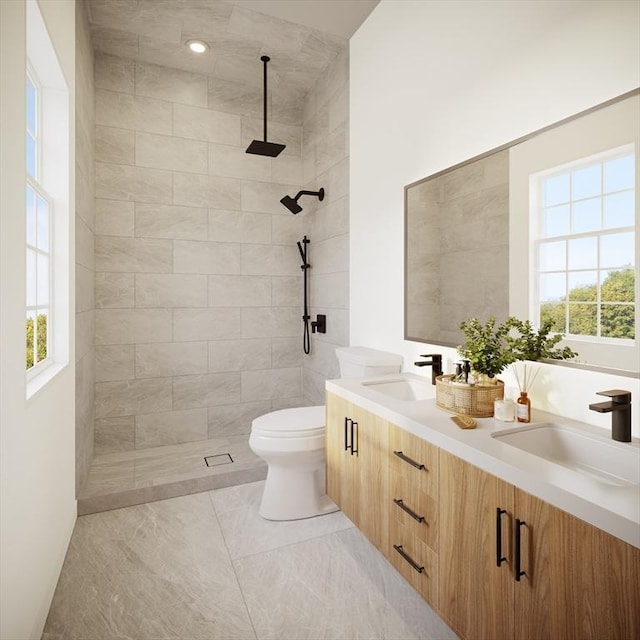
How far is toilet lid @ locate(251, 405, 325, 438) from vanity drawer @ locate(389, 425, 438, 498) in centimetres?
73

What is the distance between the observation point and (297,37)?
288 cm

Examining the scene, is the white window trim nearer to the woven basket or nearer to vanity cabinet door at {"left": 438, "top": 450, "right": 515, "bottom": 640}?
the woven basket

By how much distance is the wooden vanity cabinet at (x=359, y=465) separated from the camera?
5.49 feet

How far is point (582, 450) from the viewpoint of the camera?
130cm

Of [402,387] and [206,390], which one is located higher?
[402,387]

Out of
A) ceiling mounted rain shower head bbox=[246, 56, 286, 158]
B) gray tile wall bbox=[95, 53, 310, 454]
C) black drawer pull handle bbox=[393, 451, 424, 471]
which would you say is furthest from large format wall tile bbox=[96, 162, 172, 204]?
black drawer pull handle bbox=[393, 451, 424, 471]

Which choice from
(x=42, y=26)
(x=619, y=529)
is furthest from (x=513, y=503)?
(x=42, y=26)

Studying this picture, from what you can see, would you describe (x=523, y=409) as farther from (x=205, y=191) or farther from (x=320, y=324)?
(x=205, y=191)

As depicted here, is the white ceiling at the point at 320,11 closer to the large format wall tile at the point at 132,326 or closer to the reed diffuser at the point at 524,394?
the large format wall tile at the point at 132,326

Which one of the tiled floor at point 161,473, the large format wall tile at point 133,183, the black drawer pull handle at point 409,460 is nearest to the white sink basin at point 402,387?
the black drawer pull handle at point 409,460

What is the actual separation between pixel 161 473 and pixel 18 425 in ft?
5.62

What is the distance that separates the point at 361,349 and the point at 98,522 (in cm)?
180

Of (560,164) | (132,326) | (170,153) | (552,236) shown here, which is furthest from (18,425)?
(170,153)

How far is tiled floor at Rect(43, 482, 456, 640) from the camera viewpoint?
1.59 metres
